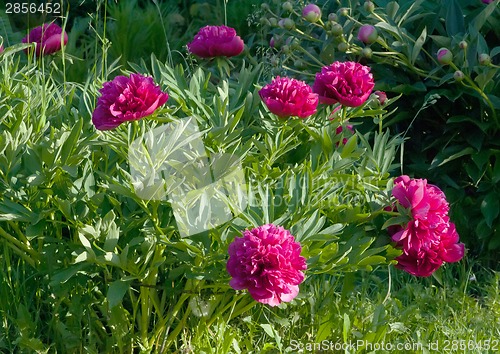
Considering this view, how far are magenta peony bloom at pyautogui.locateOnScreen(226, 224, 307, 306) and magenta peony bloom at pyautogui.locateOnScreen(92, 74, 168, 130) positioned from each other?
0.37m

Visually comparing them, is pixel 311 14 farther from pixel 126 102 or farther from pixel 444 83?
pixel 126 102

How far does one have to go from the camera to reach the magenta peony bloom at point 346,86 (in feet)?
7.10

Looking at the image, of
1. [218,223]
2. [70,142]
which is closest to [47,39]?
[70,142]

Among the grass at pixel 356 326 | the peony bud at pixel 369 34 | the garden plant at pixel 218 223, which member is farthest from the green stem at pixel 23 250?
the peony bud at pixel 369 34

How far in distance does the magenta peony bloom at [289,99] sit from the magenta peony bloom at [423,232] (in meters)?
0.30

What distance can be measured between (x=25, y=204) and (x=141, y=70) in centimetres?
70

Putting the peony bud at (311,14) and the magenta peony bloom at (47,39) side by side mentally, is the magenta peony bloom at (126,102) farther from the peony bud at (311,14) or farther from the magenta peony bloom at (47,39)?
the peony bud at (311,14)

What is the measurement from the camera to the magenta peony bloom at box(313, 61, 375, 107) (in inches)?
85.2

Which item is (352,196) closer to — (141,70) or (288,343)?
(288,343)

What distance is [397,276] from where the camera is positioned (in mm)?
2908

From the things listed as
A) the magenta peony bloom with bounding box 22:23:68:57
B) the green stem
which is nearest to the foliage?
the magenta peony bloom with bounding box 22:23:68:57

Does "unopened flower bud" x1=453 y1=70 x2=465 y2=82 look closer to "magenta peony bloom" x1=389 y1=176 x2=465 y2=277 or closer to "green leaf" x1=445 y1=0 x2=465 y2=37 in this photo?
"green leaf" x1=445 y1=0 x2=465 y2=37

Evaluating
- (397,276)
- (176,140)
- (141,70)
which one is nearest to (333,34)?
(141,70)

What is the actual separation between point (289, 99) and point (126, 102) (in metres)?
0.43
